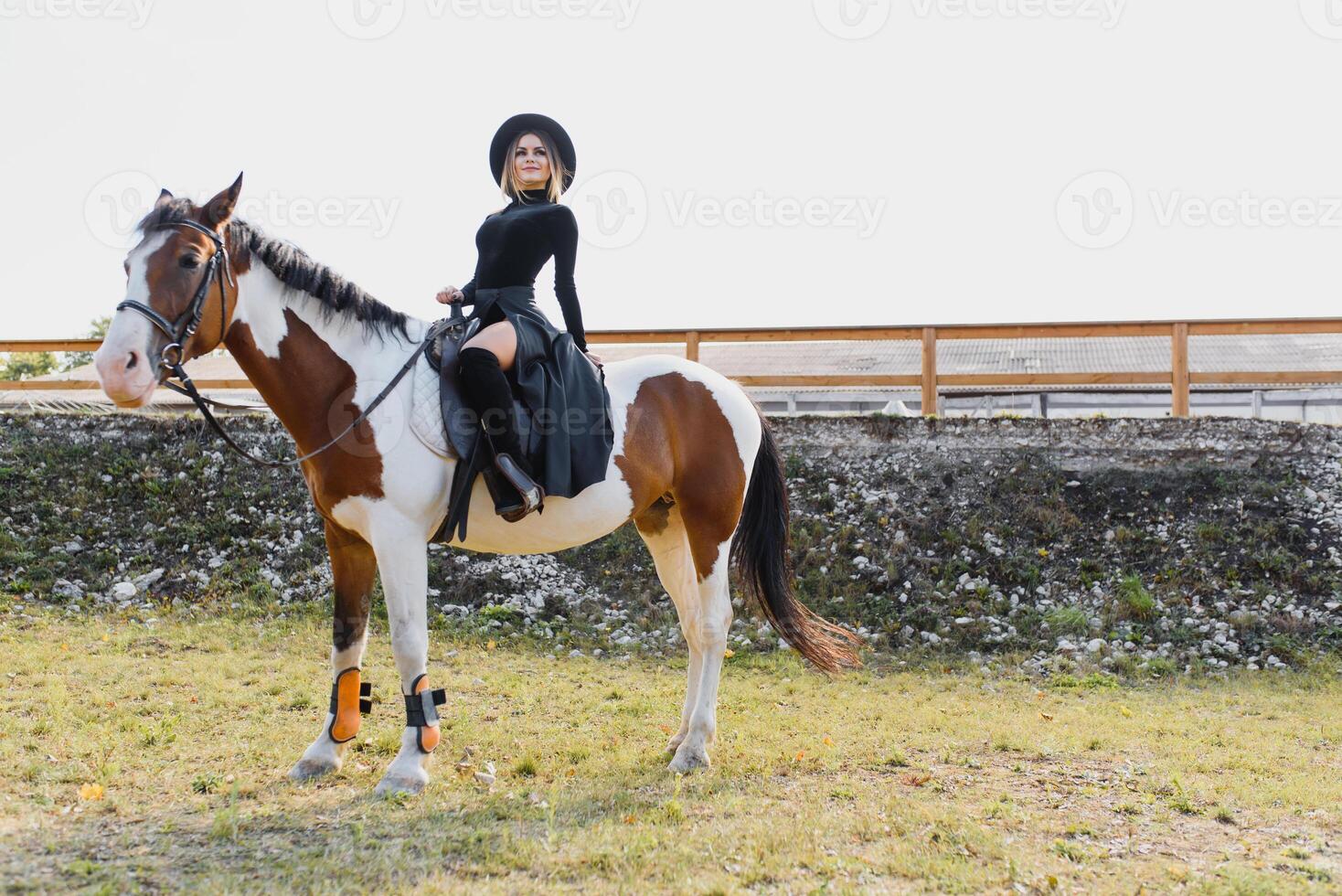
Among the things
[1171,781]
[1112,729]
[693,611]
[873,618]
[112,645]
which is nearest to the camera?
[1171,781]

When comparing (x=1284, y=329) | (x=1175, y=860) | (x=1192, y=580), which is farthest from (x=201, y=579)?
(x=1284, y=329)

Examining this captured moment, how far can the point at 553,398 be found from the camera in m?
4.75

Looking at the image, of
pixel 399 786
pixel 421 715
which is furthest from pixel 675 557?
pixel 399 786

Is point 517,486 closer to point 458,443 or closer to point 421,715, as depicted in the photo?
point 458,443

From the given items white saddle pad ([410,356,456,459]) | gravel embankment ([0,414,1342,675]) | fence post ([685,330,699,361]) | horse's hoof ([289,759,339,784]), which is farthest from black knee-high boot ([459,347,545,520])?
fence post ([685,330,699,361])

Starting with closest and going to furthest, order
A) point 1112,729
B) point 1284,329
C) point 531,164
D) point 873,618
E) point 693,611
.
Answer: point 531,164
point 693,611
point 1112,729
point 873,618
point 1284,329

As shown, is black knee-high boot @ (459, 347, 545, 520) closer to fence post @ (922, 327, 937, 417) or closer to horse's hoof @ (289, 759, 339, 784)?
horse's hoof @ (289, 759, 339, 784)

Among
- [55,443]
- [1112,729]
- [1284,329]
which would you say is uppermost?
[1284,329]

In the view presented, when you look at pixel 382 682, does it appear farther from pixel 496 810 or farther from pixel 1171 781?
pixel 1171 781

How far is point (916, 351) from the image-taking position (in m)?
23.3

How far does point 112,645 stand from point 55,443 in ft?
16.1

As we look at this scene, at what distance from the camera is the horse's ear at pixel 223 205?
13.3ft

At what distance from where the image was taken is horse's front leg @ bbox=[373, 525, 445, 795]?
4.31 m

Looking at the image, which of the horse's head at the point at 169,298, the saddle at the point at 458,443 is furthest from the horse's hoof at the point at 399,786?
the horse's head at the point at 169,298
